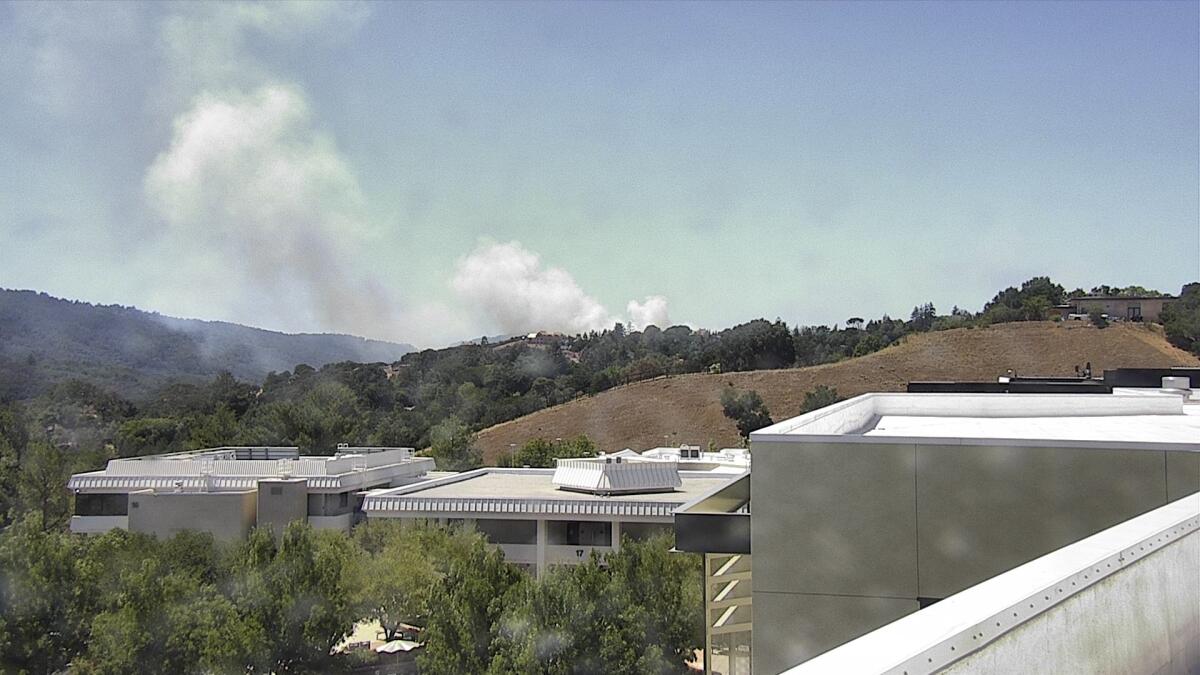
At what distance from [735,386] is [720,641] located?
5844 cm

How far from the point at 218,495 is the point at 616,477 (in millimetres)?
11294

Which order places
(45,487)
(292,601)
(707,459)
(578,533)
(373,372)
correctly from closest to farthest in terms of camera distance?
(292,601)
(578,533)
(45,487)
(707,459)
(373,372)

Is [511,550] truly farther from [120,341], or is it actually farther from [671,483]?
[120,341]

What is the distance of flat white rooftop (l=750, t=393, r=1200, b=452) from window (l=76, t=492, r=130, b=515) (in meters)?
22.9

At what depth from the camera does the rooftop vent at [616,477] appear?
2689 cm

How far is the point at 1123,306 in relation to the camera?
9162cm

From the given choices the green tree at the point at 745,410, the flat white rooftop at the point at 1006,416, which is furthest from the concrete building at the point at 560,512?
Answer: the green tree at the point at 745,410

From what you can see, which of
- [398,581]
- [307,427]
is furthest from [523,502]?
[307,427]

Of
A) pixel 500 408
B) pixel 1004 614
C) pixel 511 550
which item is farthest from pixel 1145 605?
pixel 500 408

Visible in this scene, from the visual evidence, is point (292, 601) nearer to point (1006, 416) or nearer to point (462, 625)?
point (462, 625)

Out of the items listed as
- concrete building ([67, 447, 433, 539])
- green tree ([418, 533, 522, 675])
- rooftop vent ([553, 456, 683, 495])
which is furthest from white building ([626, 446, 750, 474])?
green tree ([418, 533, 522, 675])

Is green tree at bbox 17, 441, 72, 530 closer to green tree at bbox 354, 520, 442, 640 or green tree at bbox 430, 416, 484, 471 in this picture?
green tree at bbox 430, 416, 484, 471

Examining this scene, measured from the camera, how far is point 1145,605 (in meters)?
3.53

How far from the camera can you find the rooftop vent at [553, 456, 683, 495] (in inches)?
1059
